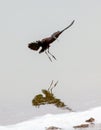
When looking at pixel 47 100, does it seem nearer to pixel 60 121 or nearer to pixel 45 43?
pixel 45 43

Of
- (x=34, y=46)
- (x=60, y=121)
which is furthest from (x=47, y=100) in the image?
(x=60, y=121)

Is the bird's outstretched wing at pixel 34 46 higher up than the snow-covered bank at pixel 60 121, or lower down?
lower down

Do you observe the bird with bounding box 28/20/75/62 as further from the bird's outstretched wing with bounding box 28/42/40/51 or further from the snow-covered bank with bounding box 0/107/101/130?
the snow-covered bank with bounding box 0/107/101/130

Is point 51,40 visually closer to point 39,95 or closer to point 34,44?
point 34,44

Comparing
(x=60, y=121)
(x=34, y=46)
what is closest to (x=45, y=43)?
(x=34, y=46)

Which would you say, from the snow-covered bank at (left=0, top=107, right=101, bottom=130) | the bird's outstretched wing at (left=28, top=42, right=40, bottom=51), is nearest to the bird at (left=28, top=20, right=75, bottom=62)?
the bird's outstretched wing at (left=28, top=42, right=40, bottom=51)

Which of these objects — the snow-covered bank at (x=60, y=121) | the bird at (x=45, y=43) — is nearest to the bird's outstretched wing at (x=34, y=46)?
the bird at (x=45, y=43)

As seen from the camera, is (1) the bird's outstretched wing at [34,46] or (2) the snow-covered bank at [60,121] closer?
(1) the bird's outstretched wing at [34,46]

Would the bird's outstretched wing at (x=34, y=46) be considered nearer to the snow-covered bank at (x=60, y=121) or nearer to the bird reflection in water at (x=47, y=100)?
the bird reflection in water at (x=47, y=100)

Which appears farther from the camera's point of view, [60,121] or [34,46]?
[60,121]

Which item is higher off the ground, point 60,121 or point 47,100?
point 60,121

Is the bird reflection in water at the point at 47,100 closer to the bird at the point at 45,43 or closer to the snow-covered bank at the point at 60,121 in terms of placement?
the bird at the point at 45,43

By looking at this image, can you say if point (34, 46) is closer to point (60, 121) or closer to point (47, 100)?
point (47, 100)
